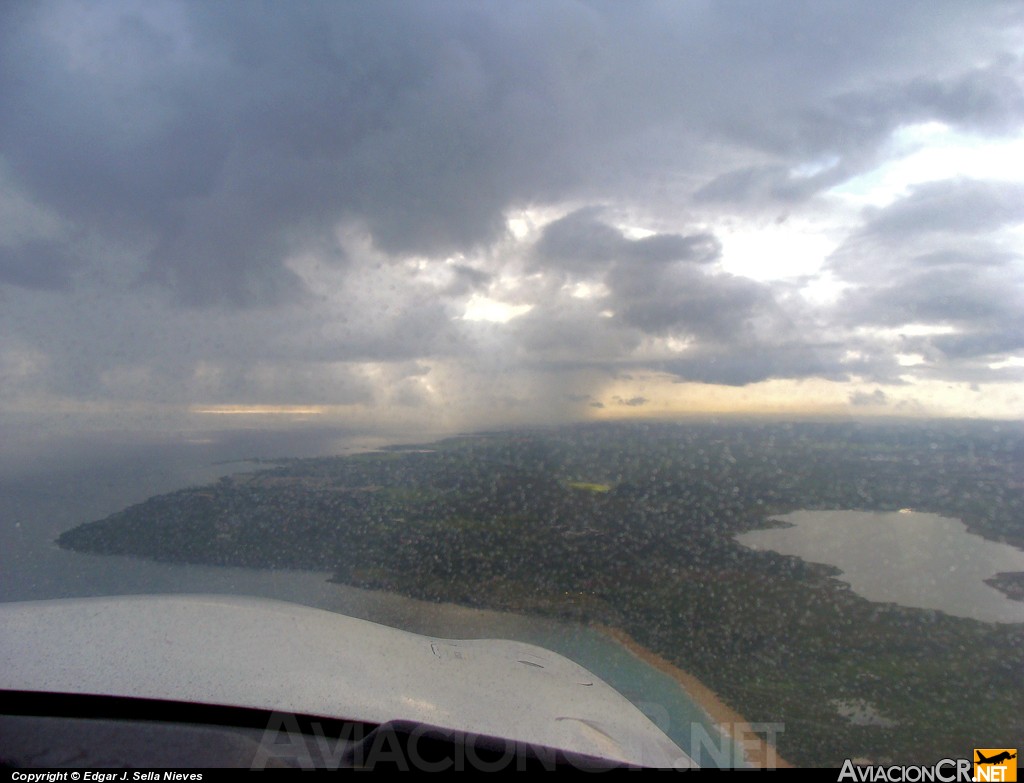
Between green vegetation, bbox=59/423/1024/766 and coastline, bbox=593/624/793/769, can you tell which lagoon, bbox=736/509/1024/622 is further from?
coastline, bbox=593/624/793/769

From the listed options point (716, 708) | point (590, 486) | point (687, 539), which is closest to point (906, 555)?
point (687, 539)

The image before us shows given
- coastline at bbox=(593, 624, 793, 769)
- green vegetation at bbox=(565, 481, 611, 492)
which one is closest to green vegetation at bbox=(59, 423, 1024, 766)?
green vegetation at bbox=(565, 481, 611, 492)

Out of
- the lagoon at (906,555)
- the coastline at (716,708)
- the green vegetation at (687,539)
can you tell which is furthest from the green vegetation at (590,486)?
the coastline at (716,708)

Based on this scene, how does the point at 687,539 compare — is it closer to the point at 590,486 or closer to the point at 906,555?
the point at 590,486

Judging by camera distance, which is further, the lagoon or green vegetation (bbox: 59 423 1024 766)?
the lagoon

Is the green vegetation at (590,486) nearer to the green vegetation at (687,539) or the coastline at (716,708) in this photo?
the green vegetation at (687,539)

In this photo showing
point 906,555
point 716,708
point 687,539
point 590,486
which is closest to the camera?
point 716,708
